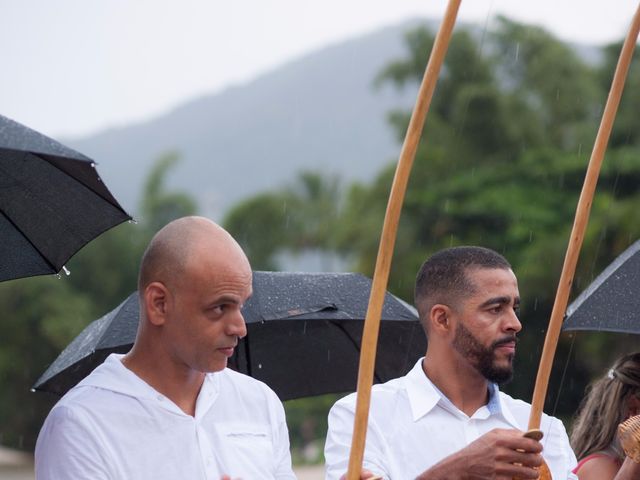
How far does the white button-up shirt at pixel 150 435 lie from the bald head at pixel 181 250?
29cm

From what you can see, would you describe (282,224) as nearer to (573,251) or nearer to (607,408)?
(607,408)

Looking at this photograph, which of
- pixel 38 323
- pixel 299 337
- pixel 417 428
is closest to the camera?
pixel 417 428

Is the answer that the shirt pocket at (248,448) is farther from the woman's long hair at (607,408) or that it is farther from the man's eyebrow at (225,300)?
the woman's long hair at (607,408)

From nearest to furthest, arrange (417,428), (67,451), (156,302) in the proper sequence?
(67,451)
(156,302)
(417,428)

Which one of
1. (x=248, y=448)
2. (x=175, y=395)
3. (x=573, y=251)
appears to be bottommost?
(x=248, y=448)

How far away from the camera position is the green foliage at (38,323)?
31.6 m

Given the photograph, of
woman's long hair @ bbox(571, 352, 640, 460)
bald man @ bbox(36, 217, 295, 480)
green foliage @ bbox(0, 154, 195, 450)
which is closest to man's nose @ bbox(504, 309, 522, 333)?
woman's long hair @ bbox(571, 352, 640, 460)

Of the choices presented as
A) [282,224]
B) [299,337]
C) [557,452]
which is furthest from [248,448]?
[282,224]

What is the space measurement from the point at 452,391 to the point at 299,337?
2.04 m

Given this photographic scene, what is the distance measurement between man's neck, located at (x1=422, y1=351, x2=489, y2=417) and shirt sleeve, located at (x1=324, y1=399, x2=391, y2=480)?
367mm

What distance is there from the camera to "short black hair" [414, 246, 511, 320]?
486 cm

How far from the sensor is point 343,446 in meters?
4.43

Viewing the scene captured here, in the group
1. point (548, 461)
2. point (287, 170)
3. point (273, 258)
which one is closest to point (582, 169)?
point (273, 258)

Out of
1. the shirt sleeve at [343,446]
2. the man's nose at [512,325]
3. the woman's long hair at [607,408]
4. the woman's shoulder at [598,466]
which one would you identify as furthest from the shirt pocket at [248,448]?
the woman's long hair at [607,408]
